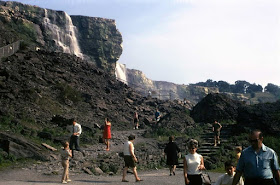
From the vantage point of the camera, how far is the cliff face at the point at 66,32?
204 feet

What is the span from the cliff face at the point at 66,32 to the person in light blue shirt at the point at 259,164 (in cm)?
5175

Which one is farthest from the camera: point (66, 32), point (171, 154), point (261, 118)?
point (66, 32)

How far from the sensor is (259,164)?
6059mm

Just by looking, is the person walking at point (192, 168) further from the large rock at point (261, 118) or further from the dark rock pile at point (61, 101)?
the large rock at point (261, 118)

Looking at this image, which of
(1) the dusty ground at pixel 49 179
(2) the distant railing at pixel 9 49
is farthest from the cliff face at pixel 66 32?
(1) the dusty ground at pixel 49 179

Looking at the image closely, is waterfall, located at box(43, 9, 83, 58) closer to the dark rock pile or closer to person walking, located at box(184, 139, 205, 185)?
the dark rock pile

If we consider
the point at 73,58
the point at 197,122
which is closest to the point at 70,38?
the point at 73,58

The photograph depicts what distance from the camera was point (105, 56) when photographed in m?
96.3

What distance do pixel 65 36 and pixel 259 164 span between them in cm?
7936

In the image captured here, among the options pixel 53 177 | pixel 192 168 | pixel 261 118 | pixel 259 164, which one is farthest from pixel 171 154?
pixel 261 118

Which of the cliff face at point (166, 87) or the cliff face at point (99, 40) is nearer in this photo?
the cliff face at point (99, 40)

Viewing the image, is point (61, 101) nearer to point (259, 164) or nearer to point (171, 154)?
point (171, 154)

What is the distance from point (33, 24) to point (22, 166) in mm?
56350

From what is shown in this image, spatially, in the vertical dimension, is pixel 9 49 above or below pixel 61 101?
above
